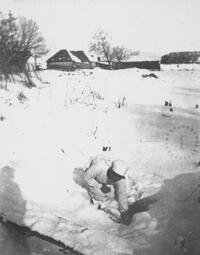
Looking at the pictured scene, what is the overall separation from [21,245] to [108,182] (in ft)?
6.74

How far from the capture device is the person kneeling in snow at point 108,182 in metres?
5.14

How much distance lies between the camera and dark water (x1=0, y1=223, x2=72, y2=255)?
159 inches

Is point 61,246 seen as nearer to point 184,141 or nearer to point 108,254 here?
point 108,254

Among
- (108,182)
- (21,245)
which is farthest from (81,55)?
(21,245)

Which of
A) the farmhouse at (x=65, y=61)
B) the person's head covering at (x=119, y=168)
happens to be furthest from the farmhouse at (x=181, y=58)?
the person's head covering at (x=119, y=168)

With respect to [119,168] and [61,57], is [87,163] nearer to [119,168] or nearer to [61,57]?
[119,168]

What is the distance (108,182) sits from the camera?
18.6 ft

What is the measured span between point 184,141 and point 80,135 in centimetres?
290

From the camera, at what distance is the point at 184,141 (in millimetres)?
8203

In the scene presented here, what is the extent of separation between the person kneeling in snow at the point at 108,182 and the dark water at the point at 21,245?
1390 mm

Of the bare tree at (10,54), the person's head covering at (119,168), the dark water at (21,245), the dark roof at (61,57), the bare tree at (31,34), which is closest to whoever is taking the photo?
the dark water at (21,245)

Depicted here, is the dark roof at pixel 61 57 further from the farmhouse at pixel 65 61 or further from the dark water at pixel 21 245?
the dark water at pixel 21 245

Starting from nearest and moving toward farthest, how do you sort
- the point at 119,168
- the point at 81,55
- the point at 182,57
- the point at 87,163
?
the point at 119,168
the point at 87,163
the point at 182,57
the point at 81,55

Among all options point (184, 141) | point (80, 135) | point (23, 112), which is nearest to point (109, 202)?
point (80, 135)
